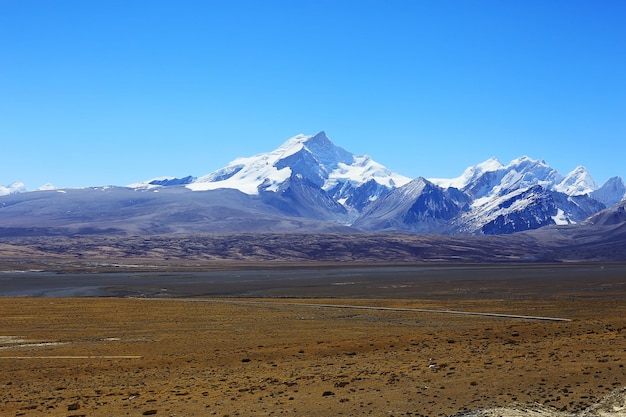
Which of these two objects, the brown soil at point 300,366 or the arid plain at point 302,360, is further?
the arid plain at point 302,360

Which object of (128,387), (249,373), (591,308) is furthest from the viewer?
(591,308)

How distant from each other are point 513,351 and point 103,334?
2421 cm

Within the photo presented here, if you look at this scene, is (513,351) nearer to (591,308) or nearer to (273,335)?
(273,335)

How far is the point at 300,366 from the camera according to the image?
91.8 ft

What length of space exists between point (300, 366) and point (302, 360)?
1.60m

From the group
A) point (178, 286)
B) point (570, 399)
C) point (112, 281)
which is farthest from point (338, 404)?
point (112, 281)

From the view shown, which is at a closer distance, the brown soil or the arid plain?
the brown soil

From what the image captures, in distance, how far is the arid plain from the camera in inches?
845

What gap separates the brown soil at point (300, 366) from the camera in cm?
2133

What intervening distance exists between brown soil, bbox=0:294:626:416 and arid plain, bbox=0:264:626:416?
0.07m

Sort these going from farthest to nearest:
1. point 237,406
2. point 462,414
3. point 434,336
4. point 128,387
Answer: point 434,336
point 128,387
point 237,406
point 462,414

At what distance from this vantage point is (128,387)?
25.4 meters

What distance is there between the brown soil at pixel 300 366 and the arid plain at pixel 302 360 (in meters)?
0.07

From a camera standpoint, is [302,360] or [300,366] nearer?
[300,366]
